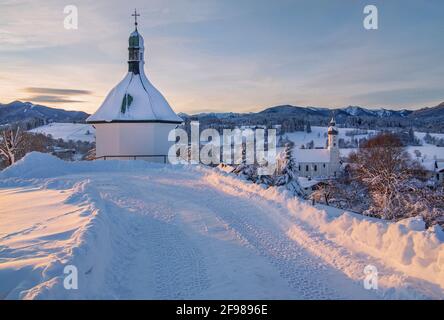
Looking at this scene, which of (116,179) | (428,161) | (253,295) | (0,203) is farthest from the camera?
(428,161)

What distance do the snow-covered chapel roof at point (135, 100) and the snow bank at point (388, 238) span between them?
19.2 m

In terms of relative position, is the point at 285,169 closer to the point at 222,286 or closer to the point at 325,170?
the point at 222,286

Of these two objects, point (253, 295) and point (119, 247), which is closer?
point (253, 295)

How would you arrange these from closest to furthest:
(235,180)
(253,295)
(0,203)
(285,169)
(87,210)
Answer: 1. (253,295)
2. (87,210)
3. (0,203)
4. (235,180)
5. (285,169)

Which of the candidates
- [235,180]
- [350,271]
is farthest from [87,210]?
[235,180]

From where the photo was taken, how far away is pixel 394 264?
21.9ft

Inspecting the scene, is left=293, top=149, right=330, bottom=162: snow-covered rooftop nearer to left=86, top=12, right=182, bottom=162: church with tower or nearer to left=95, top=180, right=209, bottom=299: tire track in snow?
left=86, top=12, right=182, bottom=162: church with tower

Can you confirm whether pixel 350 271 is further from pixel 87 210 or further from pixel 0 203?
pixel 0 203

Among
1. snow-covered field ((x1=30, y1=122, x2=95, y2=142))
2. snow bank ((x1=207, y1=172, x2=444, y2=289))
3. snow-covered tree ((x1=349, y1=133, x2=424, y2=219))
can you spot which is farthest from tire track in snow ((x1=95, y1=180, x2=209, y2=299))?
snow-covered field ((x1=30, y1=122, x2=95, y2=142))

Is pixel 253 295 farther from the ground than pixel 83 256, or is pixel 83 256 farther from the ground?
pixel 83 256

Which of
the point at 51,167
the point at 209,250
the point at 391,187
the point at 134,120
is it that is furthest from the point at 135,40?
the point at 209,250

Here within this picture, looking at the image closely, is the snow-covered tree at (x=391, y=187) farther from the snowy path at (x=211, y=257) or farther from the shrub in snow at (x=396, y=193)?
the snowy path at (x=211, y=257)

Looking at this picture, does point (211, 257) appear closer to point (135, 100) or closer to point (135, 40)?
point (135, 100)
